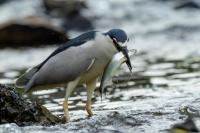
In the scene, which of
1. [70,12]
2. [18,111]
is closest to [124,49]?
[18,111]

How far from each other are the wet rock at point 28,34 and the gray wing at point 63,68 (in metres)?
10.0

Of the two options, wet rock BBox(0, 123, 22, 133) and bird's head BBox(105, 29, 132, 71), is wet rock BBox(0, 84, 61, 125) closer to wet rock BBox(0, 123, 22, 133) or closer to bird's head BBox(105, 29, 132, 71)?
wet rock BBox(0, 123, 22, 133)

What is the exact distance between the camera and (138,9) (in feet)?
77.7

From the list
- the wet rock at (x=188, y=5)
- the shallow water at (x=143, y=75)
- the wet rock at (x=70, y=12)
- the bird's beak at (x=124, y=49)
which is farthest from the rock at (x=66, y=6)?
the bird's beak at (x=124, y=49)

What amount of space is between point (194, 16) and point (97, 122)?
14.2 meters

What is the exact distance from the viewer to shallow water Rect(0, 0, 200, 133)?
342 inches

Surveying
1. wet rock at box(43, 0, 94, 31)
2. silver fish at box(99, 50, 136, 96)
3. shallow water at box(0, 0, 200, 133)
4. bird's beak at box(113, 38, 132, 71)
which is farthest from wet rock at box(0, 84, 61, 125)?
wet rock at box(43, 0, 94, 31)

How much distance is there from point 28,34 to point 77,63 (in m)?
10.5

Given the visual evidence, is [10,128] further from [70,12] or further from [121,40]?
[70,12]

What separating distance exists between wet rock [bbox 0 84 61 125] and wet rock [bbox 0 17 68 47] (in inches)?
415

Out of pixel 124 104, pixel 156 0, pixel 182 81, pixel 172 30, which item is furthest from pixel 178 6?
pixel 124 104

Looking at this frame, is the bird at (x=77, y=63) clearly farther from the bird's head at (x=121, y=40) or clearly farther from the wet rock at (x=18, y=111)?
the wet rock at (x=18, y=111)

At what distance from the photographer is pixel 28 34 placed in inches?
760

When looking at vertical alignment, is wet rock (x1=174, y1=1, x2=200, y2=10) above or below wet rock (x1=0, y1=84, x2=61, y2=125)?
above
